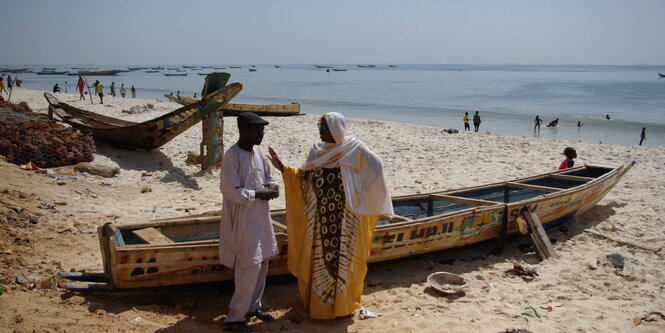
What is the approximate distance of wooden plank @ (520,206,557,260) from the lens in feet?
19.4

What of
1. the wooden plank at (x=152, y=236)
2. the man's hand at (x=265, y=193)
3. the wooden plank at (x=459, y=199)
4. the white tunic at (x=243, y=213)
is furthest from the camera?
the wooden plank at (x=459, y=199)

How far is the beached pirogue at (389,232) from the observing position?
3818mm

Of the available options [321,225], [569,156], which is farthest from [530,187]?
[321,225]

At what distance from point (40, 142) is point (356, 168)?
24.1 feet

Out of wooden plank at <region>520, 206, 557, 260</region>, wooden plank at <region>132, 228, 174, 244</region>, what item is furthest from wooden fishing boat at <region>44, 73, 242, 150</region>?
wooden plank at <region>520, 206, 557, 260</region>

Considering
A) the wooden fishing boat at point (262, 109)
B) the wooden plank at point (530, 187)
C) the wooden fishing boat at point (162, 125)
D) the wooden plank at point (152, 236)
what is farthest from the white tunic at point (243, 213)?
the wooden fishing boat at point (262, 109)

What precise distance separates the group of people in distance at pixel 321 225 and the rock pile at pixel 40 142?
257 inches

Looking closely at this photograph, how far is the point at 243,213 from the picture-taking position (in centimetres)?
349

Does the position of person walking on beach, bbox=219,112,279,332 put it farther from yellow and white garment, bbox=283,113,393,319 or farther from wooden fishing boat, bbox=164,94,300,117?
wooden fishing boat, bbox=164,94,300,117

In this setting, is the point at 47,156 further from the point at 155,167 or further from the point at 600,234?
the point at 600,234

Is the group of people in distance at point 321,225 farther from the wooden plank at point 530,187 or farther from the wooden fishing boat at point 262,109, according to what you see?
the wooden fishing boat at point 262,109

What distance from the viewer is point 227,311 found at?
13.3 ft

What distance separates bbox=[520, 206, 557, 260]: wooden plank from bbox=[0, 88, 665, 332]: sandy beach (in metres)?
0.16

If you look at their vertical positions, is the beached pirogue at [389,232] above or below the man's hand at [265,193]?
below
